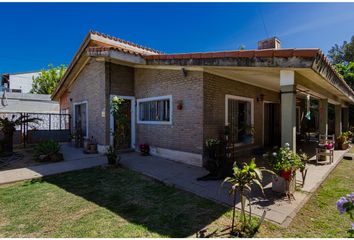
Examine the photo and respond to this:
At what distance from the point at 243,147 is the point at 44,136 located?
11245 millimetres

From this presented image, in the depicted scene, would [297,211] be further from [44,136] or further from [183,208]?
[44,136]

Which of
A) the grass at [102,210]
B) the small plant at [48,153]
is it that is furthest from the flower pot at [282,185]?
the small plant at [48,153]

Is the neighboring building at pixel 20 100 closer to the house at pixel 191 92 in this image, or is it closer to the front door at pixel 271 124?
the house at pixel 191 92

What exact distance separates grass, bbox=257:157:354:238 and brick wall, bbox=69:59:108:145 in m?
7.82

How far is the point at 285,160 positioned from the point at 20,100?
83.1 ft

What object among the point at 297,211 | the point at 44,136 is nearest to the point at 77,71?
the point at 44,136

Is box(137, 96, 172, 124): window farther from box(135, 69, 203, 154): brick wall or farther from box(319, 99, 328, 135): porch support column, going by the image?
box(319, 99, 328, 135): porch support column

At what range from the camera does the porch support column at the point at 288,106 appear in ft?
16.0

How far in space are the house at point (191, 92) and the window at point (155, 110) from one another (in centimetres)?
4

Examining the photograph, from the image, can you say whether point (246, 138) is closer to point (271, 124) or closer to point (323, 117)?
point (271, 124)

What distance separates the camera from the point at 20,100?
21719 mm

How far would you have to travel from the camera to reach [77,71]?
1238cm

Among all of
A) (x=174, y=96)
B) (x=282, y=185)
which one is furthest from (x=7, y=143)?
(x=282, y=185)

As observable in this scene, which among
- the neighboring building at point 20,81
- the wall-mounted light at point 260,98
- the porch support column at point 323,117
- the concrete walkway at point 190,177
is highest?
the neighboring building at point 20,81
